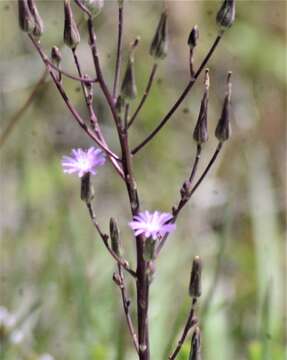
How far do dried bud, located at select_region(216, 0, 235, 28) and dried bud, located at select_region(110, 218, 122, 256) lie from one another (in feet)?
0.90

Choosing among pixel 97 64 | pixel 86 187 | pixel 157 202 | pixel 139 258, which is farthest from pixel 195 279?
pixel 157 202

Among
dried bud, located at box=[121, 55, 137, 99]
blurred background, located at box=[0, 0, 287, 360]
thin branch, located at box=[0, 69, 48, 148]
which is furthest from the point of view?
blurred background, located at box=[0, 0, 287, 360]

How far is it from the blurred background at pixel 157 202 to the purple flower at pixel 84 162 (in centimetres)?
45

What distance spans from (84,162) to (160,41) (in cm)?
19

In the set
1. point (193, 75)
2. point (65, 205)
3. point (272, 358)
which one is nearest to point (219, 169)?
point (65, 205)

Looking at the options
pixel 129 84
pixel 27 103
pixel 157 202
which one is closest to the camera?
pixel 129 84

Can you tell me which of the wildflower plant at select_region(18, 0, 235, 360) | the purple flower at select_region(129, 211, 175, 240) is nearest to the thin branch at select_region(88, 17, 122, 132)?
the wildflower plant at select_region(18, 0, 235, 360)

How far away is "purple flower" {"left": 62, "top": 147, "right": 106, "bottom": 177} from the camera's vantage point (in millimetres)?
1170

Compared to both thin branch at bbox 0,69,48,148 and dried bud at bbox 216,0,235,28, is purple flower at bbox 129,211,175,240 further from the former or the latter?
thin branch at bbox 0,69,48,148

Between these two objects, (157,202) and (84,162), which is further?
(157,202)

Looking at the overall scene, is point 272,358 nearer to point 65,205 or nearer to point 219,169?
point 65,205

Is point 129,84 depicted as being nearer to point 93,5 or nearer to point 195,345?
point 93,5

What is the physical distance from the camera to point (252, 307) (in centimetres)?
228

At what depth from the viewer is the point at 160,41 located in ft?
3.65
